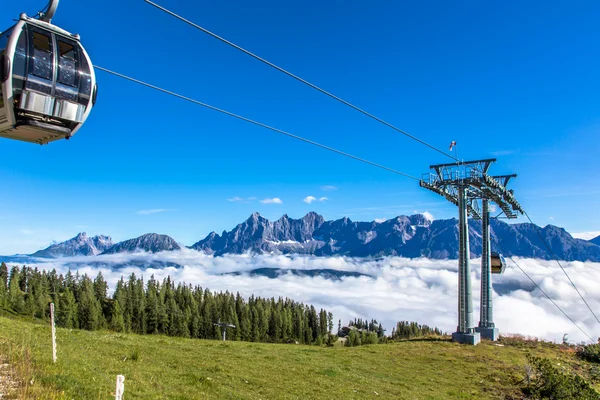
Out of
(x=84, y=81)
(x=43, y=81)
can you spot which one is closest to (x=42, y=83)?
(x=43, y=81)

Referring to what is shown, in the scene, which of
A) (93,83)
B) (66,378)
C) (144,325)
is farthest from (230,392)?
(144,325)

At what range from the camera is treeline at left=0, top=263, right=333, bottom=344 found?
129375 mm

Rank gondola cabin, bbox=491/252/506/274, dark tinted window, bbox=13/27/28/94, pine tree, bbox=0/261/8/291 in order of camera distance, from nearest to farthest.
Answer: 1. dark tinted window, bbox=13/27/28/94
2. gondola cabin, bbox=491/252/506/274
3. pine tree, bbox=0/261/8/291

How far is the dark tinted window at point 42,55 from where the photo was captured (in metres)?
10.9

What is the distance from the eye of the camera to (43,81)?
11.1 m

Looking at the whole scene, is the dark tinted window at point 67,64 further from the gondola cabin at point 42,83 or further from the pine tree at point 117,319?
the pine tree at point 117,319

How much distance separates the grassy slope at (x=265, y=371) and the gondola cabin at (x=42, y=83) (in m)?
7.12

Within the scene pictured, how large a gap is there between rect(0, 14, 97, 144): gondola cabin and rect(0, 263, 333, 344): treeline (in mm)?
129618

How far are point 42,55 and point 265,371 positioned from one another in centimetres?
1653

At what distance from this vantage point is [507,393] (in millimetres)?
22438

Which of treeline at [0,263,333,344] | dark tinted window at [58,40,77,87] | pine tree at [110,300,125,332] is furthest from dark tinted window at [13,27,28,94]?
treeline at [0,263,333,344]

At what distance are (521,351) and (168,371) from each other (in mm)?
30079

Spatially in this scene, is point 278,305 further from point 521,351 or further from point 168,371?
point 168,371

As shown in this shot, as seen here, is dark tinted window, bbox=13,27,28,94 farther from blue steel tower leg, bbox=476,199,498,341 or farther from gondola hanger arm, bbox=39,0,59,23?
blue steel tower leg, bbox=476,199,498,341
